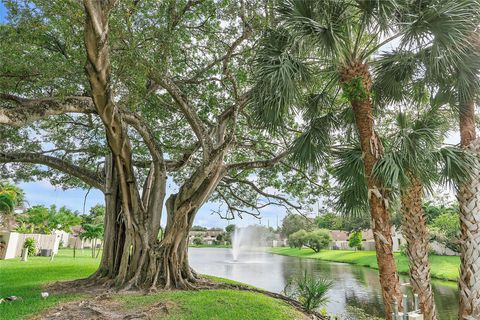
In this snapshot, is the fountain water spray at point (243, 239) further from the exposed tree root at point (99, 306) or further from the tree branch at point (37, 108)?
the tree branch at point (37, 108)

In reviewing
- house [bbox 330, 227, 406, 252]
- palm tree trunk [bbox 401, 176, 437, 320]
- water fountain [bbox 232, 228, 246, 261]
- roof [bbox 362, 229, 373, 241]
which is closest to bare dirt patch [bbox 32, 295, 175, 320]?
palm tree trunk [bbox 401, 176, 437, 320]

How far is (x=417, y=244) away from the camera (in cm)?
521

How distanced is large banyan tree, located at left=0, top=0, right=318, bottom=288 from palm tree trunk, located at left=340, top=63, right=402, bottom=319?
2.99 m

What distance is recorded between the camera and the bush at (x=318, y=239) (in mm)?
38469

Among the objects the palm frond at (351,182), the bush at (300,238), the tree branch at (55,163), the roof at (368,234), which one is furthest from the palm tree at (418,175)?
the roof at (368,234)

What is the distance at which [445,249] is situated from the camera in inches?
1000

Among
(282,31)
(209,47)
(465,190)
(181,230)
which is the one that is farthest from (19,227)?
(465,190)

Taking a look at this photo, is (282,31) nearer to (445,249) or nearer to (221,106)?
(221,106)

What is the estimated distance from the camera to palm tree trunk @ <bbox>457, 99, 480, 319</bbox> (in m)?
4.64

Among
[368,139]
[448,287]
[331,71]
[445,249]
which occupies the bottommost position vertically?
[448,287]

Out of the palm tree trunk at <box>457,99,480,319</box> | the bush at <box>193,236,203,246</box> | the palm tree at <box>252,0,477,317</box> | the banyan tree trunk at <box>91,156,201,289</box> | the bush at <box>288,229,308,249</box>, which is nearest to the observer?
the palm tree trunk at <box>457,99,480,319</box>

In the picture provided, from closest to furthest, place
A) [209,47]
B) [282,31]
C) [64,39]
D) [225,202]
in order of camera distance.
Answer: [282,31], [64,39], [209,47], [225,202]

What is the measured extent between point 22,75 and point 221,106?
4873mm

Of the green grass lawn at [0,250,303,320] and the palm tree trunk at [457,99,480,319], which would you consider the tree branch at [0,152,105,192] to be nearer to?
the green grass lawn at [0,250,303,320]
